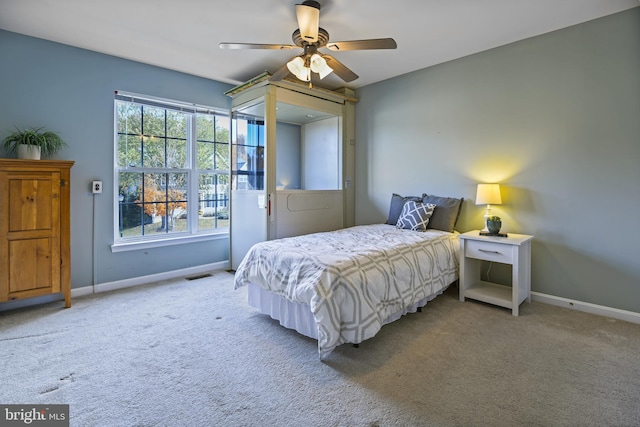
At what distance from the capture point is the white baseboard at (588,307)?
2689 millimetres

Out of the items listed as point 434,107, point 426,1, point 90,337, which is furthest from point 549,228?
point 90,337

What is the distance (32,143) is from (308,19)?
110 inches

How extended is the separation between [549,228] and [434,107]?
1.87 meters

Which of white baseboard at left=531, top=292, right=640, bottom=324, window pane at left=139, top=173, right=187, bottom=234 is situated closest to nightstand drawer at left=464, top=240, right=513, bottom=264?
white baseboard at left=531, top=292, right=640, bottom=324

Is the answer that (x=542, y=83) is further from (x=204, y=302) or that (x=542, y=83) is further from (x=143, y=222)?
(x=143, y=222)

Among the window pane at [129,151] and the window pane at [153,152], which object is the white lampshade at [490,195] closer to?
the window pane at [153,152]

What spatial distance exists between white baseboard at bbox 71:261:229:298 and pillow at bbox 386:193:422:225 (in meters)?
2.44

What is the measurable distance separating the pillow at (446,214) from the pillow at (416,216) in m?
0.09

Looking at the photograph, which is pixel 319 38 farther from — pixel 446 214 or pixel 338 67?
pixel 446 214

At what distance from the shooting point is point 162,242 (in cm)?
391

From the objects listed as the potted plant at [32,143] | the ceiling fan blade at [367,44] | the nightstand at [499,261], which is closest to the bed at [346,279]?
the nightstand at [499,261]

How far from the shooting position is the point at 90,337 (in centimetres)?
243

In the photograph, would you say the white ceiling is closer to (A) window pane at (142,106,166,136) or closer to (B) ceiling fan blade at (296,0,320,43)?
(B) ceiling fan blade at (296,0,320,43)

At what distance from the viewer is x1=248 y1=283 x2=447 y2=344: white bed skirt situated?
7.64 feet
